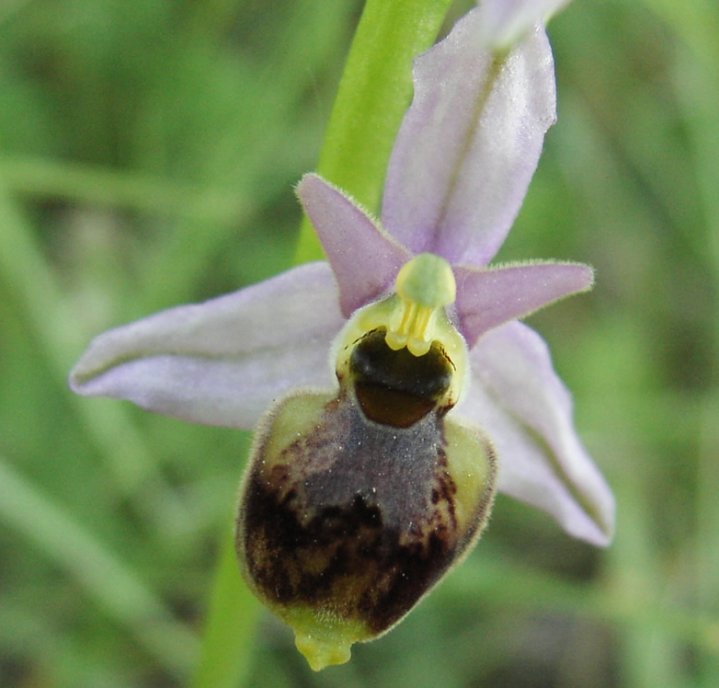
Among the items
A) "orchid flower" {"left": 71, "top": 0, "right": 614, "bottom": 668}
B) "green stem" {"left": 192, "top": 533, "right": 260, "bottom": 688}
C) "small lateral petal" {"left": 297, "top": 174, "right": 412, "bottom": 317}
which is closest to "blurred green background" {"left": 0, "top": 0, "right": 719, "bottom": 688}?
"green stem" {"left": 192, "top": 533, "right": 260, "bottom": 688}

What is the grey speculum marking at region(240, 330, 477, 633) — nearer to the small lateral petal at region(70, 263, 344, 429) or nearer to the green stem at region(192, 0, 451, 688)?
the small lateral petal at region(70, 263, 344, 429)

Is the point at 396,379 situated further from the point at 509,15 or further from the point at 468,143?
the point at 509,15

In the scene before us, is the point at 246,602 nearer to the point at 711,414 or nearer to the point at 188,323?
the point at 188,323

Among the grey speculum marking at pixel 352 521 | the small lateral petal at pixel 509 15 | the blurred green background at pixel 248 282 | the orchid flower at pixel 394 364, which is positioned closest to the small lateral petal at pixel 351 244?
the orchid flower at pixel 394 364

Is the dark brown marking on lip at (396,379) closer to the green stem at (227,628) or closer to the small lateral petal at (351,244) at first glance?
the small lateral petal at (351,244)

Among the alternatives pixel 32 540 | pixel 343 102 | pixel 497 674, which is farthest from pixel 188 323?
pixel 497 674
